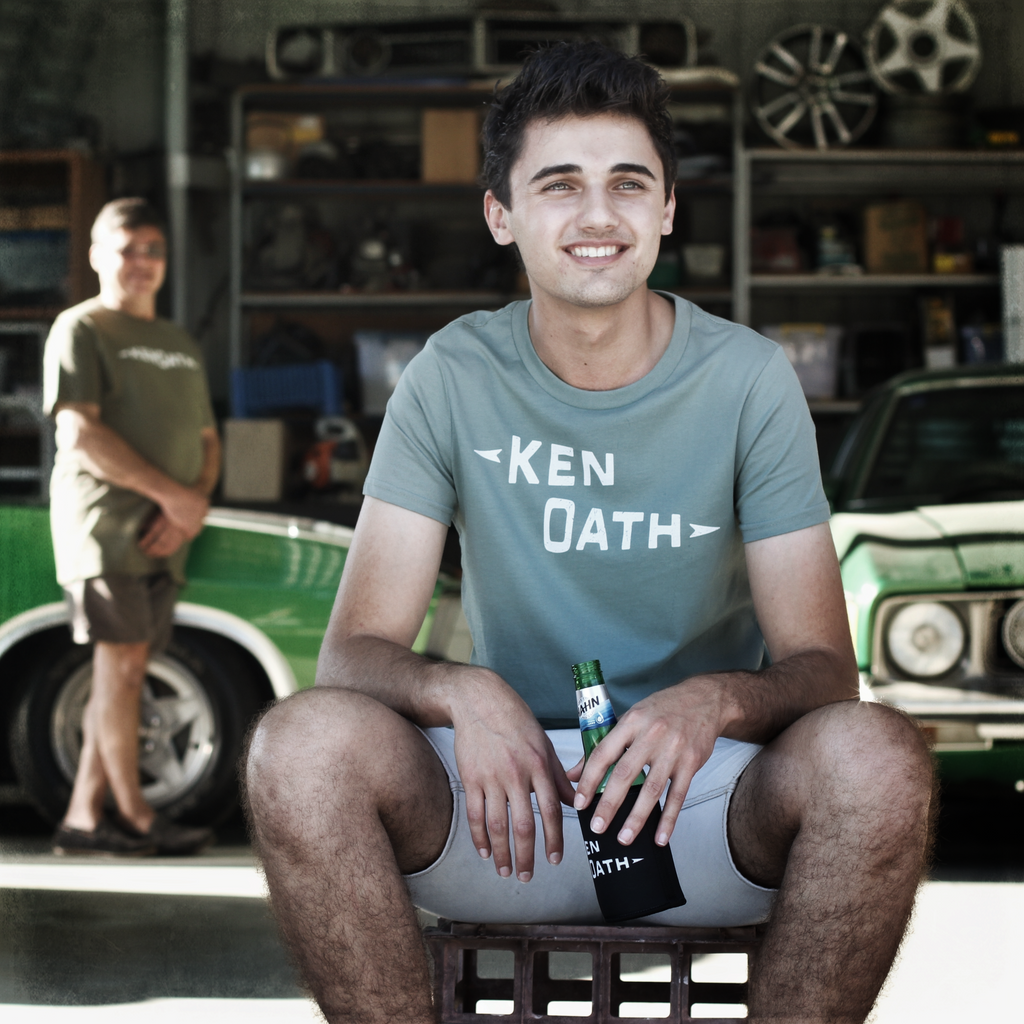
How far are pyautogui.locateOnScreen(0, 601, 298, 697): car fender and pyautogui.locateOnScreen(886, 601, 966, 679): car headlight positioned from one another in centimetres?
168

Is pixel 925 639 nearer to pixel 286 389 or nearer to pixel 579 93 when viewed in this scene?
pixel 579 93

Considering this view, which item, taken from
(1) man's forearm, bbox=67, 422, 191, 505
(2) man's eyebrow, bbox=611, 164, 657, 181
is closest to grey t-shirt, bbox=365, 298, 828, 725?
(2) man's eyebrow, bbox=611, 164, 657, 181

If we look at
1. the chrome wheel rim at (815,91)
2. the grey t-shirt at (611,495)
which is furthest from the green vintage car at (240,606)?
the chrome wheel rim at (815,91)

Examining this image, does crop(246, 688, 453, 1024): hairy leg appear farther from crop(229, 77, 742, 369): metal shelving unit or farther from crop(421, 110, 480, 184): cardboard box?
crop(421, 110, 480, 184): cardboard box

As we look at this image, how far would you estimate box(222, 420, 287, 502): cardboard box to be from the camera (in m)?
5.83

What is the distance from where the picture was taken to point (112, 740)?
3.64 metres

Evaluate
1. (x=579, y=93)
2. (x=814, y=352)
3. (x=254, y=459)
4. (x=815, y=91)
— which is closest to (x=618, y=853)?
(x=579, y=93)

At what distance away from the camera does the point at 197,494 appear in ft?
12.7

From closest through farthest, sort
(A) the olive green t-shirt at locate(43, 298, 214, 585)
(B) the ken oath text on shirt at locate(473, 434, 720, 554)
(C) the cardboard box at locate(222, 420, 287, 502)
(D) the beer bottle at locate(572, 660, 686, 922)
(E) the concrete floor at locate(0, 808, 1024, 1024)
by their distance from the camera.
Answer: (D) the beer bottle at locate(572, 660, 686, 922) < (B) the ken oath text on shirt at locate(473, 434, 720, 554) < (E) the concrete floor at locate(0, 808, 1024, 1024) < (A) the olive green t-shirt at locate(43, 298, 214, 585) < (C) the cardboard box at locate(222, 420, 287, 502)

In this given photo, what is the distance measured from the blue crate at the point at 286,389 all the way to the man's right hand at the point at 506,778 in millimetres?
4902

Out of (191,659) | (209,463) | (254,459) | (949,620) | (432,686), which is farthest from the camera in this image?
(254,459)

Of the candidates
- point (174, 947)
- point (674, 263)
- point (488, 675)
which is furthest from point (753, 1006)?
point (674, 263)

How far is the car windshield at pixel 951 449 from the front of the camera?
12.3 ft

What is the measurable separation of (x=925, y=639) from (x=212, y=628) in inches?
78.2
